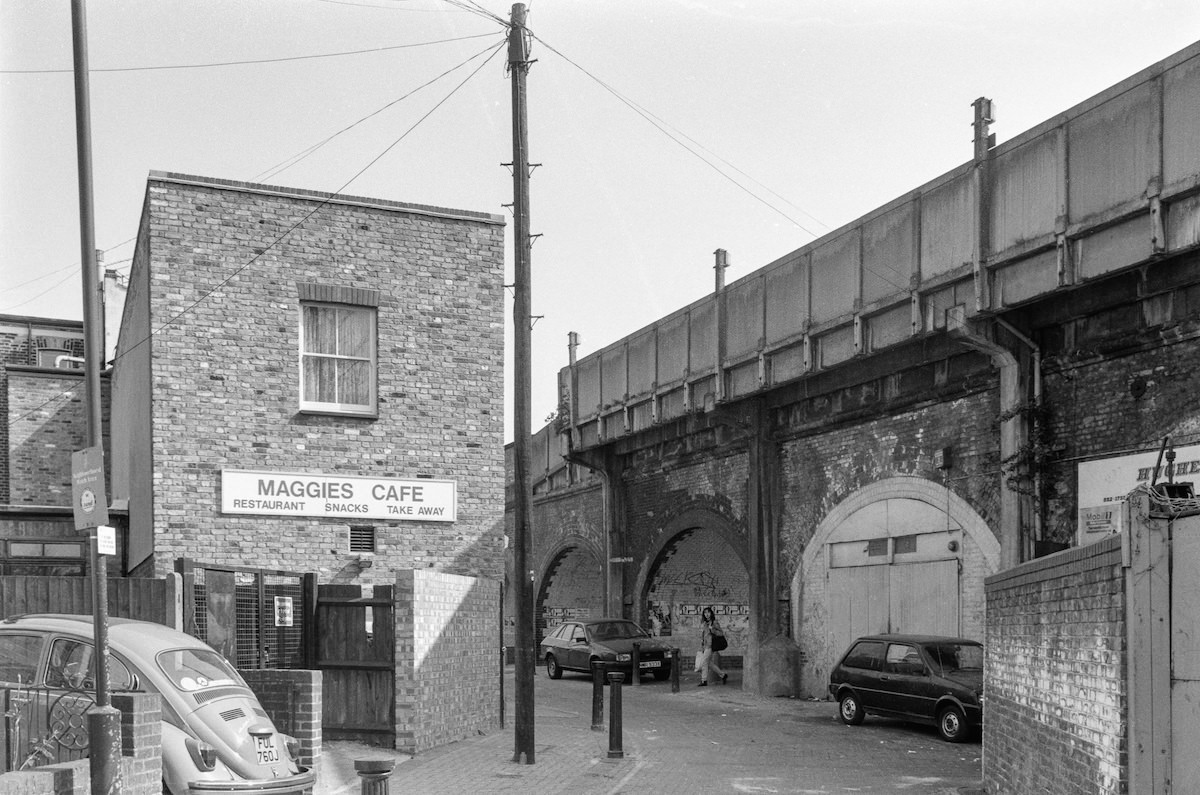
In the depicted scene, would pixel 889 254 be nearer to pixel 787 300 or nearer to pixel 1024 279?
pixel 1024 279

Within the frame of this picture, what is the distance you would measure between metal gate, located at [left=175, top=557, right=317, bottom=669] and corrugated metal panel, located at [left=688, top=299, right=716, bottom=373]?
12559 millimetres

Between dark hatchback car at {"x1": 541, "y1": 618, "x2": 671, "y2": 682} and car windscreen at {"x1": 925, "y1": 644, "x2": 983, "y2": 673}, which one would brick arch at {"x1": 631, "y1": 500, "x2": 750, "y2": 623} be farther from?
car windscreen at {"x1": 925, "y1": 644, "x2": 983, "y2": 673}

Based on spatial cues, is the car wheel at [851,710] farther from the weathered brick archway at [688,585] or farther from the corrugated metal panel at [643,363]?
the corrugated metal panel at [643,363]

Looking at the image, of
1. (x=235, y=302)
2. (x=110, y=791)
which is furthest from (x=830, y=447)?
(x=110, y=791)

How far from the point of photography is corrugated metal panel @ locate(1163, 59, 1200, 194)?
14102mm

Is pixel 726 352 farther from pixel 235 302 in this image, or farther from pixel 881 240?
pixel 235 302

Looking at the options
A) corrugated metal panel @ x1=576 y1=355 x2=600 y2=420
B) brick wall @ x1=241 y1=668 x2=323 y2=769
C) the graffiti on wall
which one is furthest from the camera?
corrugated metal panel @ x1=576 y1=355 x2=600 y2=420

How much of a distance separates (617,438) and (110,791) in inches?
910

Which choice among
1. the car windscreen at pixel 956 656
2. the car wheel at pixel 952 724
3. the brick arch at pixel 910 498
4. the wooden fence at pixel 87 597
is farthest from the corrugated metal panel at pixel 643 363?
the wooden fence at pixel 87 597

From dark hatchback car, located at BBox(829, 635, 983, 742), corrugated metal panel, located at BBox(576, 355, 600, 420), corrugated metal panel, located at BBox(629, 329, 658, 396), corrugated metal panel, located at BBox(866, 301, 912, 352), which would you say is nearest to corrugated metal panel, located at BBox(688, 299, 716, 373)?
corrugated metal panel, located at BBox(629, 329, 658, 396)

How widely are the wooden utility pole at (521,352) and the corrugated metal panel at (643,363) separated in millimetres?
13096

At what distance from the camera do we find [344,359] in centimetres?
1767

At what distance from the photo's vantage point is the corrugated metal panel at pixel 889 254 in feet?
63.4

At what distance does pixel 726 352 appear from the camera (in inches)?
987
